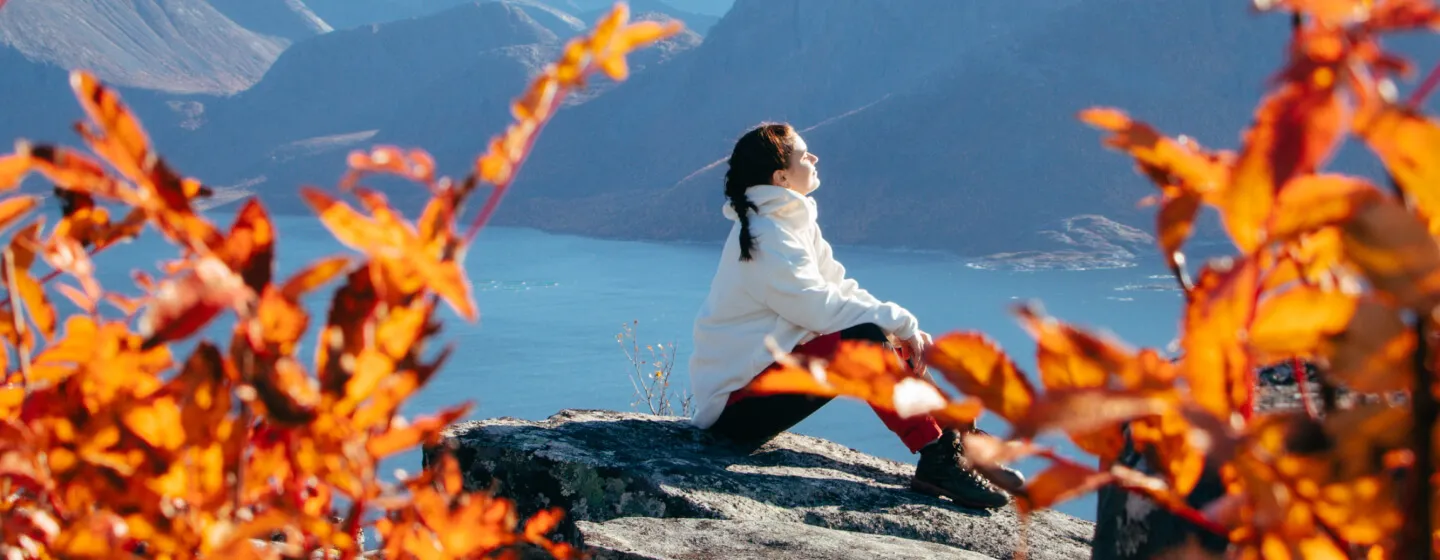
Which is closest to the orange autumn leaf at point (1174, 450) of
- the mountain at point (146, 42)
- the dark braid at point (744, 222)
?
the dark braid at point (744, 222)

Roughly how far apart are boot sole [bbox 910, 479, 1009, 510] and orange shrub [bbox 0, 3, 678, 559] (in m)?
1.29

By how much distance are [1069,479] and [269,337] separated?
0.19 metres

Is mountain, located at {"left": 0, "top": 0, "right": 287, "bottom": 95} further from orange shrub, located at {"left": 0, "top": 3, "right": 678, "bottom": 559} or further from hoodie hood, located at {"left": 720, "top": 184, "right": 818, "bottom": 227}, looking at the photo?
orange shrub, located at {"left": 0, "top": 3, "right": 678, "bottom": 559}

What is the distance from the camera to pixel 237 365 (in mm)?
253

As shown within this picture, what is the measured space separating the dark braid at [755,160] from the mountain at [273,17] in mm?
42413

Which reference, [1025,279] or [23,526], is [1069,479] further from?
[1025,279]

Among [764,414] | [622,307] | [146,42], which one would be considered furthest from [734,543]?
[146,42]

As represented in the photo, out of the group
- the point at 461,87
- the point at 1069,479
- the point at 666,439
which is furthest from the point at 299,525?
the point at 461,87

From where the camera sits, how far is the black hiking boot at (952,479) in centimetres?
152

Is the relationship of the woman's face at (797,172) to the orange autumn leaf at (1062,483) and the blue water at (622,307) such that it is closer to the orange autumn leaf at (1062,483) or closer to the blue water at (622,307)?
the orange autumn leaf at (1062,483)

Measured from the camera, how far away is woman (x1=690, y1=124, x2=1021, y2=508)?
5.11ft

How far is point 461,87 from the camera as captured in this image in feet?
96.8

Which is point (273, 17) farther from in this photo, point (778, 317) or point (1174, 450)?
point (1174, 450)

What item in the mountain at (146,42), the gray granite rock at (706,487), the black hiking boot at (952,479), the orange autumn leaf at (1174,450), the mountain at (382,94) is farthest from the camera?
the mountain at (146,42)
